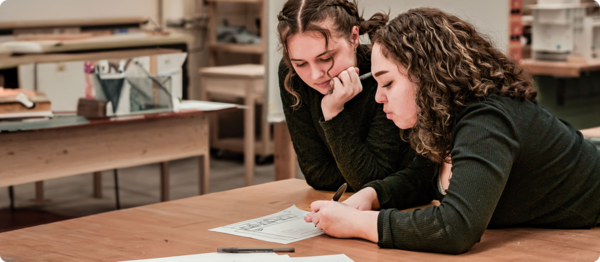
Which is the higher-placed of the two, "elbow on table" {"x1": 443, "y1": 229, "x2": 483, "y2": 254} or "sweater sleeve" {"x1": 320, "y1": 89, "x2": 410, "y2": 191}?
"sweater sleeve" {"x1": 320, "y1": 89, "x2": 410, "y2": 191}

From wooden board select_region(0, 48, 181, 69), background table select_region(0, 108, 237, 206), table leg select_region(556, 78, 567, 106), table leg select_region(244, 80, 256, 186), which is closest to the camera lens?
background table select_region(0, 108, 237, 206)

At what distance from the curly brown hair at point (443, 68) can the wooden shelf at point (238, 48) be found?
3.48 meters

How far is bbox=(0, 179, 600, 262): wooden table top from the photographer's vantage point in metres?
1.14

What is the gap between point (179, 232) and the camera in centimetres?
131

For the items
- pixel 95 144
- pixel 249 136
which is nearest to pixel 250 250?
pixel 95 144

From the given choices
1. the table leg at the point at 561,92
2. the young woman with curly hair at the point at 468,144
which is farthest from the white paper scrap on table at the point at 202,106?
the table leg at the point at 561,92

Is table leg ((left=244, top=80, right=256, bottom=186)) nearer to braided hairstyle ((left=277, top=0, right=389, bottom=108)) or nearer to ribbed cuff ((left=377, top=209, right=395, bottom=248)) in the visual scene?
braided hairstyle ((left=277, top=0, right=389, bottom=108))

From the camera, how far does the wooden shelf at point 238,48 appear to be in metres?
4.68

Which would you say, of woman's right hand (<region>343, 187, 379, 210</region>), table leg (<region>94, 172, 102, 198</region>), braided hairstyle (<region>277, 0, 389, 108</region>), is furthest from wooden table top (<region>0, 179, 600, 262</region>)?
table leg (<region>94, 172, 102, 198</region>)

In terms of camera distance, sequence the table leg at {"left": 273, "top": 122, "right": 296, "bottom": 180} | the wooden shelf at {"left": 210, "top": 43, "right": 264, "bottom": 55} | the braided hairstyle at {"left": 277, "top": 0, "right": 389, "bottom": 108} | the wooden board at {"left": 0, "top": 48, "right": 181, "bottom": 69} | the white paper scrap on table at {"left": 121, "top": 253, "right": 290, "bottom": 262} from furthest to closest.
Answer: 1. the wooden shelf at {"left": 210, "top": 43, "right": 264, "bottom": 55}
2. the table leg at {"left": 273, "top": 122, "right": 296, "bottom": 180}
3. the wooden board at {"left": 0, "top": 48, "right": 181, "bottom": 69}
4. the braided hairstyle at {"left": 277, "top": 0, "right": 389, "bottom": 108}
5. the white paper scrap on table at {"left": 121, "top": 253, "right": 290, "bottom": 262}

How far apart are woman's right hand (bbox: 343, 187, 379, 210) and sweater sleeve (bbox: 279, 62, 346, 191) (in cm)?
23

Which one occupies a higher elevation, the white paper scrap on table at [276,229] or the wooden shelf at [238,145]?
the white paper scrap on table at [276,229]

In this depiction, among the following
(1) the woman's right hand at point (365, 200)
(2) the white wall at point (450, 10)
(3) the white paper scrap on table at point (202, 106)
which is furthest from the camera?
(3) the white paper scrap on table at point (202, 106)

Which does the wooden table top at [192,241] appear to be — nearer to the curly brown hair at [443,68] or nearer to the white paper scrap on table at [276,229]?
the white paper scrap on table at [276,229]
